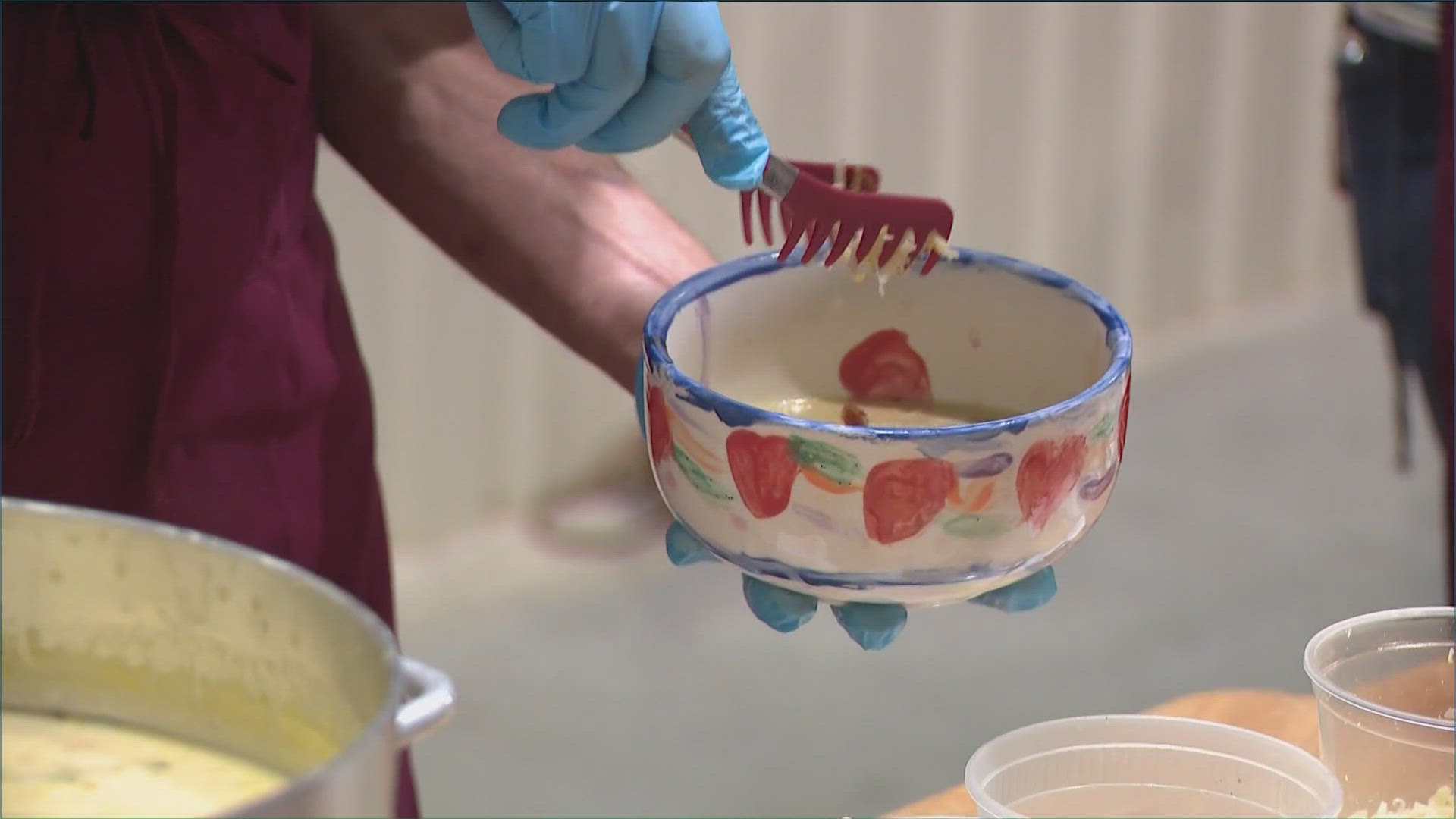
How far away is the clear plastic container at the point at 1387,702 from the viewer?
52 cm

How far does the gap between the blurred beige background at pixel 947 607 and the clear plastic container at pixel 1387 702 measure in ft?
2.79

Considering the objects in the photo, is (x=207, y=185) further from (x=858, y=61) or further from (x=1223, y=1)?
(x=1223, y=1)

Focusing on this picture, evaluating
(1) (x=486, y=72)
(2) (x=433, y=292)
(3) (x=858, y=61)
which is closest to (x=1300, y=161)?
(3) (x=858, y=61)

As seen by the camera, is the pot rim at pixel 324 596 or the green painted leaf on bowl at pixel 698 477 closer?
the pot rim at pixel 324 596

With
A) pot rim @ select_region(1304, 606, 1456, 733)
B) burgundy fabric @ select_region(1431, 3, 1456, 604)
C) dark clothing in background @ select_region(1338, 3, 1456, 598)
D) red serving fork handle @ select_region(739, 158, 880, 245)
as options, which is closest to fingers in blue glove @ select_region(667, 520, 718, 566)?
red serving fork handle @ select_region(739, 158, 880, 245)

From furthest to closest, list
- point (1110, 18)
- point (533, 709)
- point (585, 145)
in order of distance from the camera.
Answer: point (1110, 18), point (533, 709), point (585, 145)

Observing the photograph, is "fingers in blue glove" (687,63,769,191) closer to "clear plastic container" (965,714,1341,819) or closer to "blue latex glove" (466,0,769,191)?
"blue latex glove" (466,0,769,191)

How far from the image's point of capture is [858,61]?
6.12 feet

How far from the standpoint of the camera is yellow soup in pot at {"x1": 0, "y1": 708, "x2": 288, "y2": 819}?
401mm

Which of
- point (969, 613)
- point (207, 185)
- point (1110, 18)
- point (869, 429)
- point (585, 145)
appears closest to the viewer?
point (869, 429)

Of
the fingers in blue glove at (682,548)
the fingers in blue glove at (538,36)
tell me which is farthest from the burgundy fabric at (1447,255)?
the fingers in blue glove at (538,36)

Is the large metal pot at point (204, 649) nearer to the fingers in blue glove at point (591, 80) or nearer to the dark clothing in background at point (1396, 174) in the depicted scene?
the fingers in blue glove at point (591, 80)

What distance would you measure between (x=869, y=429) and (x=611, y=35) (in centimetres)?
16

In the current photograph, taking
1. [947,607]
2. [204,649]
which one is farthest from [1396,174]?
[204,649]
